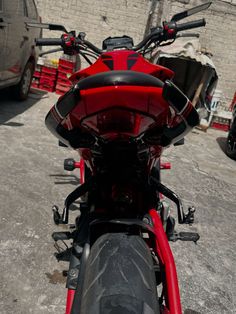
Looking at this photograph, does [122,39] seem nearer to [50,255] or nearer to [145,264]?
[145,264]

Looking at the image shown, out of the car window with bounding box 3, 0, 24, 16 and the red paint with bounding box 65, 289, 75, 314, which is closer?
the red paint with bounding box 65, 289, 75, 314

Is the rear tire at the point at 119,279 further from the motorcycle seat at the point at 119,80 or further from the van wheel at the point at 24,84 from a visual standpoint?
the van wheel at the point at 24,84

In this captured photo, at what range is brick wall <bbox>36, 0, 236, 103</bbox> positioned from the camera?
9273 millimetres

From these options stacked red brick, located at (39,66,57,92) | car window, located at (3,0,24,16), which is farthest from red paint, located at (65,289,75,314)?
stacked red brick, located at (39,66,57,92)

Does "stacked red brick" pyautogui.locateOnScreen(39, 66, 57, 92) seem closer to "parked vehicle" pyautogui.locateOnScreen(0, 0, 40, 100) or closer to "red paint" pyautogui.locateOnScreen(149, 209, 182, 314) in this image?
"parked vehicle" pyautogui.locateOnScreen(0, 0, 40, 100)

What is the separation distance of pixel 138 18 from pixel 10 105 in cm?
459

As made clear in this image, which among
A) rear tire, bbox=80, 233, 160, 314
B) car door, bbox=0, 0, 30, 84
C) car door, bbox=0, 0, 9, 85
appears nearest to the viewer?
rear tire, bbox=80, 233, 160, 314

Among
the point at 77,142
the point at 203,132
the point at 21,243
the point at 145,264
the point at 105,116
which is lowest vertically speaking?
the point at 203,132

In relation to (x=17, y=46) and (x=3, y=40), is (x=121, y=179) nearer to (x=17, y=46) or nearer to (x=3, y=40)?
(x=3, y=40)

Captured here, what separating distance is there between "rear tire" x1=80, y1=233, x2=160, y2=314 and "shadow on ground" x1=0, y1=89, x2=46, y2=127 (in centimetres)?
422

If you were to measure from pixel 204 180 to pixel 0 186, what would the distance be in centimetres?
276

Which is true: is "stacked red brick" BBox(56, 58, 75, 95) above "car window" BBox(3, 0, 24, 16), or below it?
below

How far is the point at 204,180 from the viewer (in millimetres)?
4938

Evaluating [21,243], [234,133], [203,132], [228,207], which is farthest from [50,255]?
[203,132]
